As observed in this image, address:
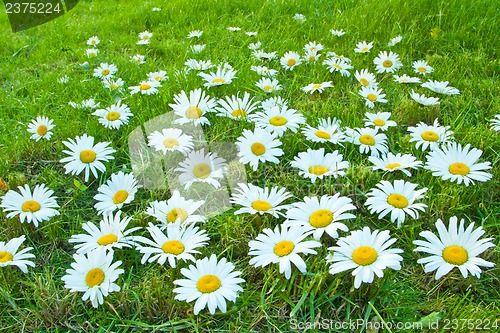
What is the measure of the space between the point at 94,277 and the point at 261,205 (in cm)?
62

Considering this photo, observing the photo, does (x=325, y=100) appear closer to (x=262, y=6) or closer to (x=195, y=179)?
(x=195, y=179)

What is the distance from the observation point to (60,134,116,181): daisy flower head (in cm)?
203

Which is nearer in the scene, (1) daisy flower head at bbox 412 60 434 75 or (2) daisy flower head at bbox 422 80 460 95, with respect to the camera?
(2) daisy flower head at bbox 422 80 460 95

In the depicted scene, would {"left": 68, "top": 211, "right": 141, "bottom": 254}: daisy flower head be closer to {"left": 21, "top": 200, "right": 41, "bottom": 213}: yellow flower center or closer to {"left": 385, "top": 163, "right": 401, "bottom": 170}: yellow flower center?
{"left": 21, "top": 200, "right": 41, "bottom": 213}: yellow flower center

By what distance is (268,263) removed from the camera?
4.90ft

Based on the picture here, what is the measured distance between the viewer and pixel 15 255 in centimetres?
167

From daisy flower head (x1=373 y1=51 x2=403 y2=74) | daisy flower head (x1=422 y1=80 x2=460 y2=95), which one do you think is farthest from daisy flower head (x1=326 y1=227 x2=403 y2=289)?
daisy flower head (x1=373 y1=51 x2=403 y2=74)

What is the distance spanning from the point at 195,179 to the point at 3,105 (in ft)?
5.40

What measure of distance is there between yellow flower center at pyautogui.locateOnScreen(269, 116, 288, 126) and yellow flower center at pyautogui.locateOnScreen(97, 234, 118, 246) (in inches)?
34.7

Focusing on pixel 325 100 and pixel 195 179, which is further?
pixel 325 100

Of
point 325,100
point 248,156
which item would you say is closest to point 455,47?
point 325,100

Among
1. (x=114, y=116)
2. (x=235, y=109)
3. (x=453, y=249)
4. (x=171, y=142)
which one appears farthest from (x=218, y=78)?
(x=453, y=249)

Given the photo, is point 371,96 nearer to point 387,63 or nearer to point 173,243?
point 387,63

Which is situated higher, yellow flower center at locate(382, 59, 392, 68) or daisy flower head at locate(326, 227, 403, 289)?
yellow flower center at locate(382, 59, 392, 68)
